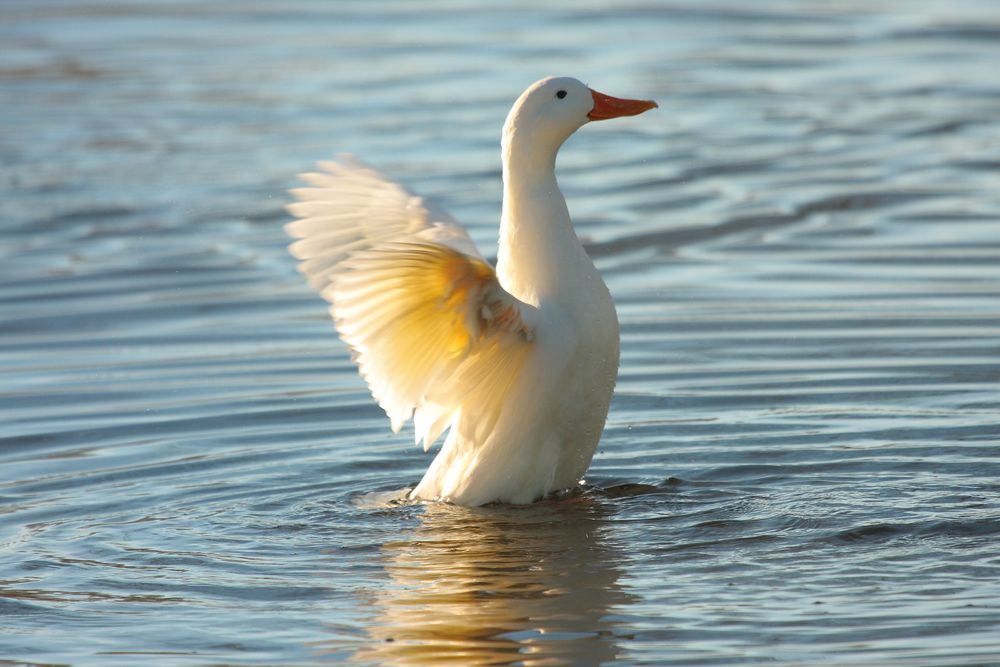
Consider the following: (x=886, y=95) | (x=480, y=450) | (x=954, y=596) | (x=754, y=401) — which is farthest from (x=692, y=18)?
(x=954, y=596)

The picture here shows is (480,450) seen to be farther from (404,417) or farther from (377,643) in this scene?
(377,643)

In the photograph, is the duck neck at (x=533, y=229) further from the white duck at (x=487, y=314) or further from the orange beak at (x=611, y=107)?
the orange beak at (x=611, y=107)

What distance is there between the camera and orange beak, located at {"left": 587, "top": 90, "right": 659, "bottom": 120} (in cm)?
702

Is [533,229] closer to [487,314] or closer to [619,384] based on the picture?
[487,314]

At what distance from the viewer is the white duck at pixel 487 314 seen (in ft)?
20.5

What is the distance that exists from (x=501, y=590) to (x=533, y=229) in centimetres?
141

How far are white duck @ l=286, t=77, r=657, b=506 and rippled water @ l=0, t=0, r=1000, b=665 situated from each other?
25cm

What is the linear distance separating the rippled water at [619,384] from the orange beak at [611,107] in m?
1.39

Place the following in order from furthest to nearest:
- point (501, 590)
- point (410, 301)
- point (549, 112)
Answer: point (549, 112) < point (410, 301) < point (501, 590)

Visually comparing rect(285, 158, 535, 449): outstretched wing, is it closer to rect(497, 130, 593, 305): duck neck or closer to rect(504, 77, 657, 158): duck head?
rect(497, 130, 593, 305): duck neck

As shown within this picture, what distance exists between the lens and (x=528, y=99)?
6.79m

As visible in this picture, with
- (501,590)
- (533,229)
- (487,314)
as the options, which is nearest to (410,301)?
(487,314)

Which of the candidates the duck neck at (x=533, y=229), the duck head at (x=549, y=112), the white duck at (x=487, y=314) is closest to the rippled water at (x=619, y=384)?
the white duck at (x=487, y=314)

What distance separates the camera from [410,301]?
6219 mm
